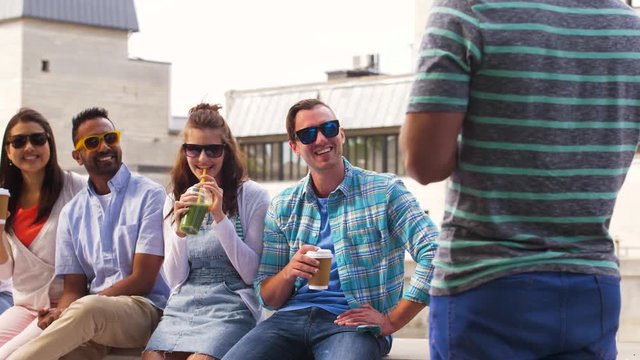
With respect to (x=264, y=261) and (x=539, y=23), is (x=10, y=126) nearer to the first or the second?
(x=264, y=261)

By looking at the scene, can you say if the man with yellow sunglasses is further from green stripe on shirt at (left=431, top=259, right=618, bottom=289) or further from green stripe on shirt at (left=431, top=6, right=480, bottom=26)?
green stripe on shirt at (left=431, top=6, right=480, bottom=26)

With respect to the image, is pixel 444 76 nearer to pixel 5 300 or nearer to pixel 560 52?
pixel 560 52

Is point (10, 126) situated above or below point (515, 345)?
above

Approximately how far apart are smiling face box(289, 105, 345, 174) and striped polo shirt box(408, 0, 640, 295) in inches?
89.6

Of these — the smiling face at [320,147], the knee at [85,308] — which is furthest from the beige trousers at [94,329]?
the smiling face at [320,147]

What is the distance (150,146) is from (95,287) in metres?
69.9

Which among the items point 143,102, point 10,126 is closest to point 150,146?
point 143,102

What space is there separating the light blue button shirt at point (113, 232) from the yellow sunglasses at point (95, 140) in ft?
0.49

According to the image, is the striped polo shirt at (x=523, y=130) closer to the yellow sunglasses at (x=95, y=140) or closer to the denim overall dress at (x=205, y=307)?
the denim overall dress at (x=205, y=307)

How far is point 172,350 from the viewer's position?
205 inches

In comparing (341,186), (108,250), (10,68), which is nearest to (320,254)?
(341,186)

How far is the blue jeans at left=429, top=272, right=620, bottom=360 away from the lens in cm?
247

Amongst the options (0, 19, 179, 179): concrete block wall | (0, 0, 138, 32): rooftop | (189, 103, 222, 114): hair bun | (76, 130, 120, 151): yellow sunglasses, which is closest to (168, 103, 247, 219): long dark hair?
(189, 103, 222, 114): hair bun

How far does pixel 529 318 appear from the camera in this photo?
8.09 ft
